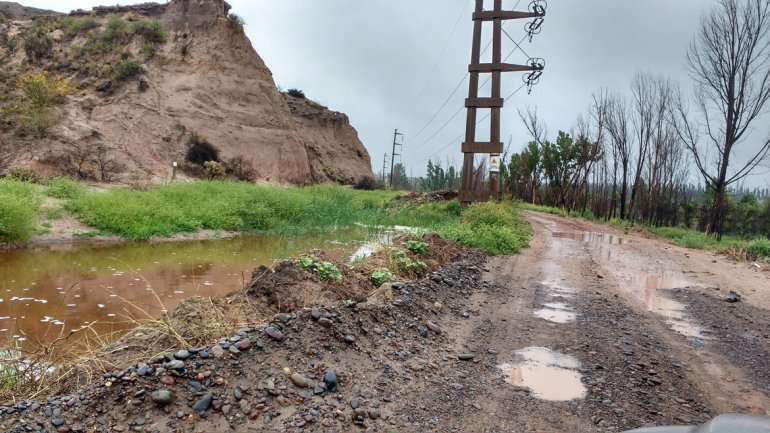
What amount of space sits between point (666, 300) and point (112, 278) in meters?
10.7

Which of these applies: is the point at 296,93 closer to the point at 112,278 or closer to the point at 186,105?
the point at 186,105

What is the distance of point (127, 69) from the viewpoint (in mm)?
32688

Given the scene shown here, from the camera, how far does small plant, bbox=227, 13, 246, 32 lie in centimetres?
3766

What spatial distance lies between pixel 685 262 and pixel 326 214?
11536mm

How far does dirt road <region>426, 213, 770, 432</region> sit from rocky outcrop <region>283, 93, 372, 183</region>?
37345 mm

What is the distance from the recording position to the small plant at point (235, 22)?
124 feet

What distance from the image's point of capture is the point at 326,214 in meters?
18.8

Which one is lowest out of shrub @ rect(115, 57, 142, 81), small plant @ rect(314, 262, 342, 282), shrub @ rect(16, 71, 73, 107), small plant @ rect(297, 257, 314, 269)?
small plant @ rect(314, 262, 342, 282)

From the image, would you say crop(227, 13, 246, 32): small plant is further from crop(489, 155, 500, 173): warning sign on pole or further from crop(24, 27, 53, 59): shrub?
crop(489, 155, 500, 173): warning sign on pole

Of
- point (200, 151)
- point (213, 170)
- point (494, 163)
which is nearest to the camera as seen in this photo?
point (494, 163)

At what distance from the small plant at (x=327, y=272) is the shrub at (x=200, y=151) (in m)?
28.1

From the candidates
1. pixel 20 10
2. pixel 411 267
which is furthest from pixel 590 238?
pixel 20 10

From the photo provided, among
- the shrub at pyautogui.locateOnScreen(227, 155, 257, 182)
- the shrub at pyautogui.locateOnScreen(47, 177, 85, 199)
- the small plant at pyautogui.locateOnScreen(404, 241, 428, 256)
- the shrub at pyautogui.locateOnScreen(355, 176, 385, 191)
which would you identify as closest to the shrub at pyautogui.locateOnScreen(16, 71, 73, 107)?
the shrub at pyautogui.locateOnScreen(227, 155, 257, 182)

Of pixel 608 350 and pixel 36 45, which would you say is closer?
pixel 608 350
